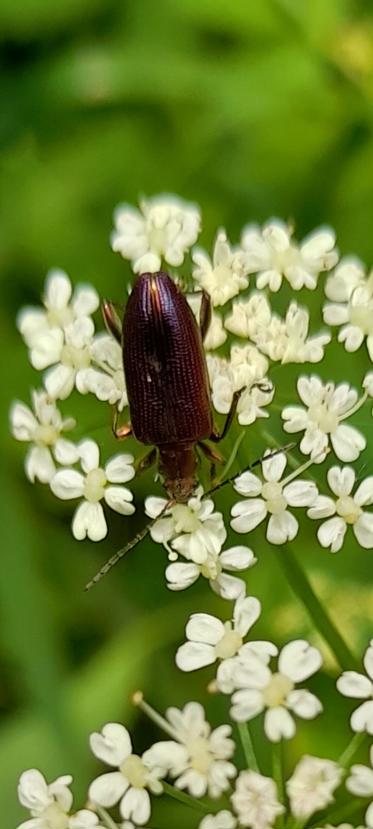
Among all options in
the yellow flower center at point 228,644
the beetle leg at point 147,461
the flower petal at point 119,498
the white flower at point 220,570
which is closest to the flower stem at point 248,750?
the yellow flower center at point 228,644

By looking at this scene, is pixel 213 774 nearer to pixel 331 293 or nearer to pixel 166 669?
pixel 331 293

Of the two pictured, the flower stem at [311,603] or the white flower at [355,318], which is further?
the white flower at [355,318]

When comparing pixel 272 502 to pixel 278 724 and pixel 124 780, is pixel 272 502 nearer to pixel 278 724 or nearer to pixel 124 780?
pixel 278 724

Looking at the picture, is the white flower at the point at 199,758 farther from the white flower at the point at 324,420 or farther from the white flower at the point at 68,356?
the white flower at the point at 68,356

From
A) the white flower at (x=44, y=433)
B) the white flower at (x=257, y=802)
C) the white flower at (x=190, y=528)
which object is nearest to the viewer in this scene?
the white flower at (x=257, y=802)

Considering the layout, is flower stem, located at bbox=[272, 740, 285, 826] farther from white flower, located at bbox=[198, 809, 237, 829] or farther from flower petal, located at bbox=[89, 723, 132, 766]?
flower petal, located at bbox=[89, 723, 132, 766]

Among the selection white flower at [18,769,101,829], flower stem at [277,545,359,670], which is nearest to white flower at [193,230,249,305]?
flower stem at [277,545,359,670]

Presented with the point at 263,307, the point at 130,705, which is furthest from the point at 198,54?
the point at 130,705
